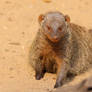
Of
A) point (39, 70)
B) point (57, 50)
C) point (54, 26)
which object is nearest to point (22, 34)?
point (39, 70)

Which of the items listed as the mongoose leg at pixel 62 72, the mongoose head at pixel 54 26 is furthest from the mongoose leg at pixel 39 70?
the mongoose head at pixel 54 26

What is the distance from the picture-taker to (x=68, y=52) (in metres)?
4.98

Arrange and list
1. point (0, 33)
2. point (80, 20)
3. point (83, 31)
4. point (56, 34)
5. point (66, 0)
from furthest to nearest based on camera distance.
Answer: point (66, 0), point (80, 20), point (0, 33), point (83, 31), point (56, 34)

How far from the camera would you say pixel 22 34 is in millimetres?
6332

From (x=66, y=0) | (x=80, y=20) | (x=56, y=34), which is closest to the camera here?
(x=56, y=34)

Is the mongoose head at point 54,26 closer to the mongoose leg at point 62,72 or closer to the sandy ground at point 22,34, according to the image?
the mongoose leg at point 62,72

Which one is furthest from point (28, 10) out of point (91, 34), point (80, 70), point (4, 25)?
point (80, 70)

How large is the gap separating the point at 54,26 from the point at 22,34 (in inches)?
69.1

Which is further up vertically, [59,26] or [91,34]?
→ [59,26]

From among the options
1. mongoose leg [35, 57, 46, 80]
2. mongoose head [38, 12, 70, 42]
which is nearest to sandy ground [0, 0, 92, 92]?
mongoose leg [35, 57, 46, 80]

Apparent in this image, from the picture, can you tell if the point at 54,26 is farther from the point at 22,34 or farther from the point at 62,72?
the point at 22,34

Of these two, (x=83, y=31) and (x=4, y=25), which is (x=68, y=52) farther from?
(x=4, y=25)

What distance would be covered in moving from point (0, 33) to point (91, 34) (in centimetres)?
138

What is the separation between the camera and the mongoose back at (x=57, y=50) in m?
→ 4.71
